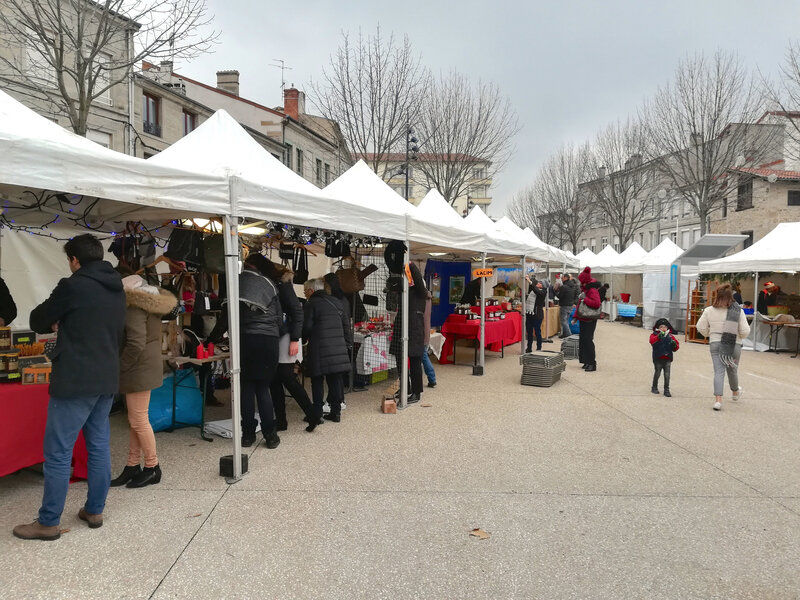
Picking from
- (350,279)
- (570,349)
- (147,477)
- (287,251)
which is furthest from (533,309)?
(147,477)

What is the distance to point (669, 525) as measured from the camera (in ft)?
11.6

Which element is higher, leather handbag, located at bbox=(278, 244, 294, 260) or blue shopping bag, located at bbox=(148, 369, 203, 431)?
leather handbag, located at bbox=(278, 244, 294, 260)

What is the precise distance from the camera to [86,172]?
10.9 ft

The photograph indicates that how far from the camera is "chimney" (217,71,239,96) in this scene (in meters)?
30.6

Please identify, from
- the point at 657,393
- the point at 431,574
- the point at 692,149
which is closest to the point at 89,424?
the point at 431,574

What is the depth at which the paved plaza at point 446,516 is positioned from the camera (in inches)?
111

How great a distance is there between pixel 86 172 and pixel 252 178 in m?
1.42

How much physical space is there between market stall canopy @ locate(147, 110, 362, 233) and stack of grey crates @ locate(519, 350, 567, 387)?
4.22 metres

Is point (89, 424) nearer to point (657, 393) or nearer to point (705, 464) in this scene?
point (705, 464)

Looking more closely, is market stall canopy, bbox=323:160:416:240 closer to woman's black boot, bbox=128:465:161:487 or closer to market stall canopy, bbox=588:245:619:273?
woman's black boot, bbox=128:465:161:487

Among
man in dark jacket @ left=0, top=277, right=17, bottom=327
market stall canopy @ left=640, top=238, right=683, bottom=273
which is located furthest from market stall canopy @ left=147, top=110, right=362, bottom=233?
market stall canopy @ left=640, top=238, right=683, bottom=273

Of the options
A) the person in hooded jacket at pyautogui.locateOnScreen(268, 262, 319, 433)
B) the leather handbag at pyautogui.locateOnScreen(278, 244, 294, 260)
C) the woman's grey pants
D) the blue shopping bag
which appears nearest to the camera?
the person in hooded jacket at pyautogui.locateOnScreen(268, 262, 319, 433)

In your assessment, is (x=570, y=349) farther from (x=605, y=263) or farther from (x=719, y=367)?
(x=605, y=263)

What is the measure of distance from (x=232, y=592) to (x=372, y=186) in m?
6.08
